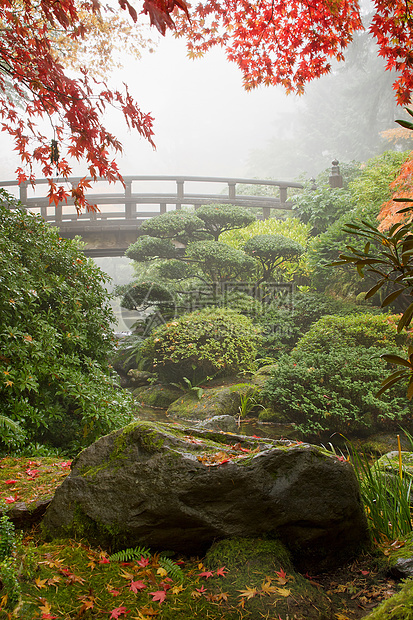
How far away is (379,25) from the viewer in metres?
3.27

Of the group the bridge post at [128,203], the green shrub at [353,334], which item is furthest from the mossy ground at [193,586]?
the bridge post at [128,203]

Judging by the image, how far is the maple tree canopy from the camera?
305 centimetres

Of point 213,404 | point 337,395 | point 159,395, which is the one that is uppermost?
point 337,395

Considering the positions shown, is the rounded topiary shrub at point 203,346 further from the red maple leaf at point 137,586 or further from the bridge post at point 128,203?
the bridge post at point 128,203

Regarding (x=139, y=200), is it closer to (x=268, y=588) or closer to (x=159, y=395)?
(x=159, y=395)

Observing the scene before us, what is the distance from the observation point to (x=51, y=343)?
330 centimetres

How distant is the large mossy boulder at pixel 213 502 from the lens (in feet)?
5.96

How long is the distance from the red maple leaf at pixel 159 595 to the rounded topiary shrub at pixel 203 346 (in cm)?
566

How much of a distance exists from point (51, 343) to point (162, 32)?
7.98 feet

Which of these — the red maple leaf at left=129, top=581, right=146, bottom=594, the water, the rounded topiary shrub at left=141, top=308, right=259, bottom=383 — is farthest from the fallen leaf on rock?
the rounded topiary shrub at left=141, top=308, right=259, bottom=383

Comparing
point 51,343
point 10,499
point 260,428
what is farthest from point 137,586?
point 260,428

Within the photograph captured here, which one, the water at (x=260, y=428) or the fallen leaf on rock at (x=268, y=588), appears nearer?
the fallen leaf on rock at (x=268, y=588)

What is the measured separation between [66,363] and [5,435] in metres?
0.81

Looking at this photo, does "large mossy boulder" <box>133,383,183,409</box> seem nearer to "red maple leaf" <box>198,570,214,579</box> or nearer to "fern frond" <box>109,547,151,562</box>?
"fern frond" <box>109,547,151,562</box>
